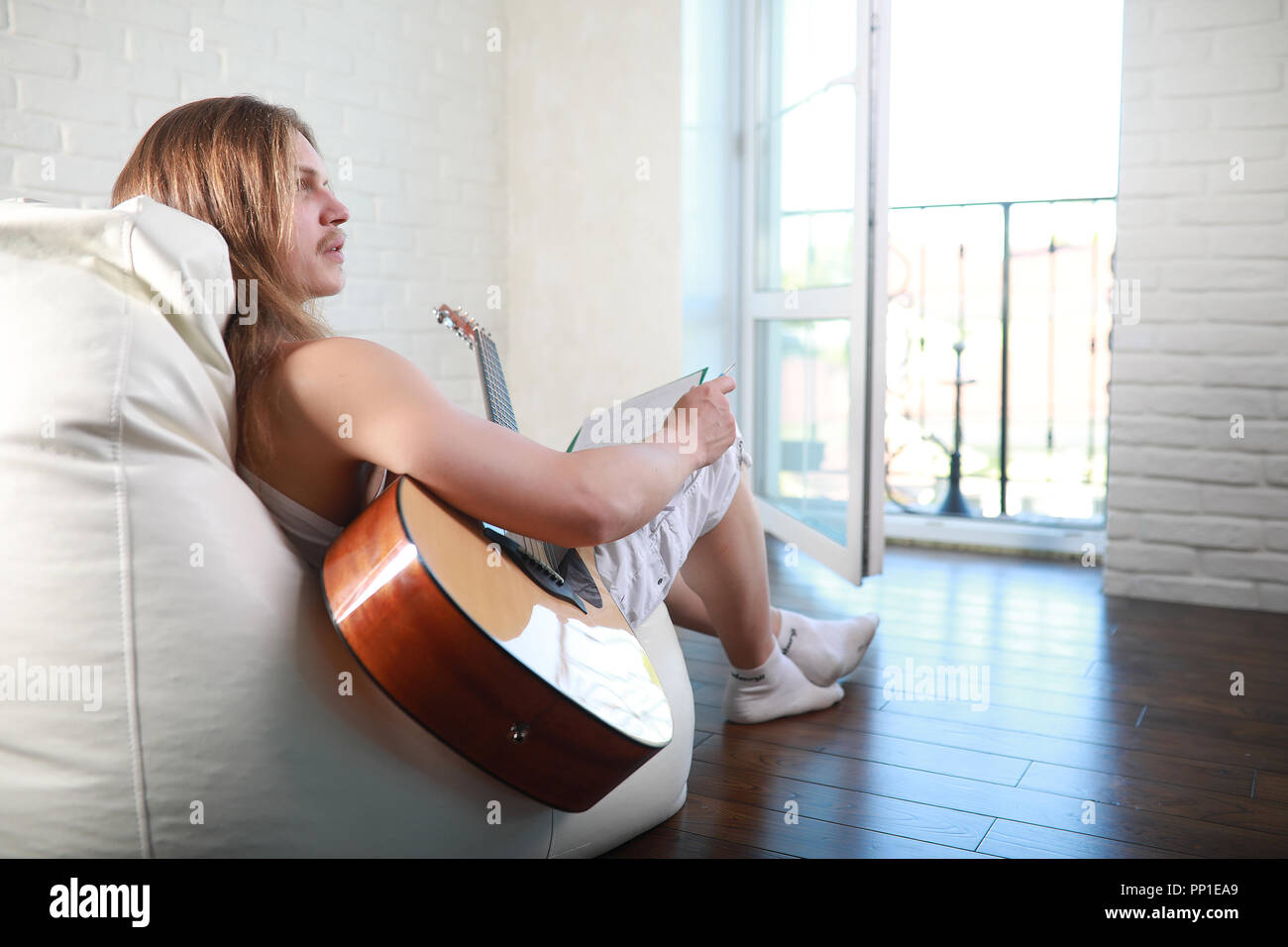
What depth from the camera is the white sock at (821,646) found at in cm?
192

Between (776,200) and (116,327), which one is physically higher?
(776,200)

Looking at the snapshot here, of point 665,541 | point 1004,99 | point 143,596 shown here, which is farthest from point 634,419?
point 1004,99

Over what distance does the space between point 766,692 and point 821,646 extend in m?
0.16

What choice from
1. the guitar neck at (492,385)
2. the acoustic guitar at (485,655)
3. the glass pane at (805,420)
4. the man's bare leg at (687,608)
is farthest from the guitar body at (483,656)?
the glass pane at (805,420)

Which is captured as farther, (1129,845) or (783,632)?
(783,632)

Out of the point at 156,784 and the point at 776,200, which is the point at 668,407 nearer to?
the point at 156,784

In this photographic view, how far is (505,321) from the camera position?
3.46m

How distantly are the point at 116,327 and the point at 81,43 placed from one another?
5.62ft

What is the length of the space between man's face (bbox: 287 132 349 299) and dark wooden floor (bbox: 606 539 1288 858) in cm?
82

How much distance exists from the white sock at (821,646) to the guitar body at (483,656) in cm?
85

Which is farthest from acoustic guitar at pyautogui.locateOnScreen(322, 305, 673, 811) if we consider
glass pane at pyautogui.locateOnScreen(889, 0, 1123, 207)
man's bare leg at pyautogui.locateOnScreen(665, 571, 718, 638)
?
glass pane at pyautogui.locateOnScreen(889, 0, 1123, 207)

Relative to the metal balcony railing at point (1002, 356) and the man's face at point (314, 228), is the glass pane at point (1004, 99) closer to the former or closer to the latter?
the metal balcony railing at point (1002, 356)

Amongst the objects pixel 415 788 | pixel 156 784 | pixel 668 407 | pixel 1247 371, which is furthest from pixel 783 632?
pixel 1247 371

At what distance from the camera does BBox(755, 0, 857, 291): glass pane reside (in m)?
2.68
